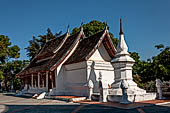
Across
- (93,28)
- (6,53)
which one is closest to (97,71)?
(93,28)

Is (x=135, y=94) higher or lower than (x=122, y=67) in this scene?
lower

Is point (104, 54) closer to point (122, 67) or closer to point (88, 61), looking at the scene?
point (88, 61)

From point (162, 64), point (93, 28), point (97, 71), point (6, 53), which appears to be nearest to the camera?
point (97, 71)

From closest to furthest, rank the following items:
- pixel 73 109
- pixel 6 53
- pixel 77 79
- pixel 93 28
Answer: pixel 73 109 → pixel 77 79 → pixel 93 28 → pixel 6 53

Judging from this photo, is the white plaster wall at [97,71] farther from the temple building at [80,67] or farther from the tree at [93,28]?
the tree at [93,28]

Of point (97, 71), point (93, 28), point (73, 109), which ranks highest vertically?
point (93, 28)

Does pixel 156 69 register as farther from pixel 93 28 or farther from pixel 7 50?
pixel 7 50

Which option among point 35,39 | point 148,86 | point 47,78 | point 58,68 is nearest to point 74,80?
point 58,68

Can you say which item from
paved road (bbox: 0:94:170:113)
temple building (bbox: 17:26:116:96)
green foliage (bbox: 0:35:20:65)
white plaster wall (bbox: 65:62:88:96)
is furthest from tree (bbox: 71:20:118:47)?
paved road (bbox: 0:94:170:113)

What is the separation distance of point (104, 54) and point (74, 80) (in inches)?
137

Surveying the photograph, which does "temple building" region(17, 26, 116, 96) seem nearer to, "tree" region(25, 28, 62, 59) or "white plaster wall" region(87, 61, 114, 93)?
"white plaster wall" region(87, 61, 114, 93)

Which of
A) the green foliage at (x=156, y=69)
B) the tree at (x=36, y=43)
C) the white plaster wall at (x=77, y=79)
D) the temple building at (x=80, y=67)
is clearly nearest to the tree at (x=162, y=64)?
the green foliage at (x=156, y=69)

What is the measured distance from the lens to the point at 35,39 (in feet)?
127

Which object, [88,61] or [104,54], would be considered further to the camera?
[104,54]
